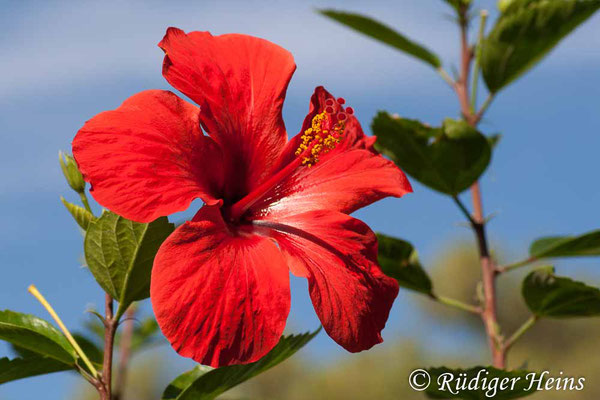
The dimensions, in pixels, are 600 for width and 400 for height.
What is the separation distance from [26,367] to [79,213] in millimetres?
336

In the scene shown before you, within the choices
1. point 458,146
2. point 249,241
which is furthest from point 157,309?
point 458,146

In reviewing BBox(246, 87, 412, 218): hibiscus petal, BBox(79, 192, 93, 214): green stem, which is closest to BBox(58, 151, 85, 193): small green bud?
BBox(79, 192, 93, 214): green stem

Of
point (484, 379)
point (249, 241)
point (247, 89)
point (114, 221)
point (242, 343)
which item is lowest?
point (484, 379)

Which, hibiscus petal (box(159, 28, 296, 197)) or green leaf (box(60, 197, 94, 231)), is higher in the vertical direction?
hibiscus petal (box(159, 28, 296, 197))

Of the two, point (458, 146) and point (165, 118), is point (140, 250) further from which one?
point (458, 146)

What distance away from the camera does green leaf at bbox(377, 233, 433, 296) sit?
6.31 ft

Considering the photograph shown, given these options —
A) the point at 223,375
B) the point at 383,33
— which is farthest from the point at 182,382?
the point at 383,33

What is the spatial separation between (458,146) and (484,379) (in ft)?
2.62

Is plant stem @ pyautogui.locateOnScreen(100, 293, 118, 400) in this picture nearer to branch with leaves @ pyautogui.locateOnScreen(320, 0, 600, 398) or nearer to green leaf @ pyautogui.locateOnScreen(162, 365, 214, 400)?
green leaf @ pyautogui.locateOnScreen(162, 365, 214, 400)

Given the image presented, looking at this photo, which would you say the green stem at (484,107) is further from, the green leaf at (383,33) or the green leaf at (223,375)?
the green leaf at (223,375)

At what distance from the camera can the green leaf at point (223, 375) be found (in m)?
1.17

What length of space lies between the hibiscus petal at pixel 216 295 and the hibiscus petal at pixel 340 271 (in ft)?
0.25

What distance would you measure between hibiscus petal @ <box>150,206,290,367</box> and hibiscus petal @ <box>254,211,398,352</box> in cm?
8

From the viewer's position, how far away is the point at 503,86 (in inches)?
88.7
